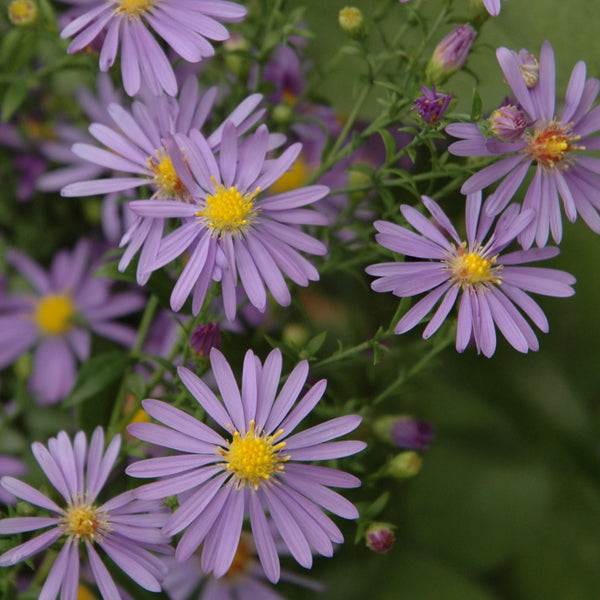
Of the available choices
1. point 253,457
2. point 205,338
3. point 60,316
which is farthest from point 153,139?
point 60,316

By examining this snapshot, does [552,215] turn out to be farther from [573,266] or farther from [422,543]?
[422,543]

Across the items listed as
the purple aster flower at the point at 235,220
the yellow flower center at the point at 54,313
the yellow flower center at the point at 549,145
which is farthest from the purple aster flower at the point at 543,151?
the yellow flower center at the point at 54,313

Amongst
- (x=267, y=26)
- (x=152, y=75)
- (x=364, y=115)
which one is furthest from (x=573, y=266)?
(x=152, y=75)

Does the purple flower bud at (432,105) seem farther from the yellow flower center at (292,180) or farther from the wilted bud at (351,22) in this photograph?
the yellow flower center at (292,180)

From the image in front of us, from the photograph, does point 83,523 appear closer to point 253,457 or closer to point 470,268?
point 253,457

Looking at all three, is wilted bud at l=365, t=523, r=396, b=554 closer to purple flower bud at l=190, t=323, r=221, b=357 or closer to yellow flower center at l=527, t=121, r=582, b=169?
purple flower bud at l=190, t=323, r=221, b=357

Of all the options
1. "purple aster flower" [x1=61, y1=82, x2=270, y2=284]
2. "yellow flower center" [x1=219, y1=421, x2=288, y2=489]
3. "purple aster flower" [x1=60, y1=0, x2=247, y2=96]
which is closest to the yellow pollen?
"yellow flower center" [x1=219, y1=421, x2=288, y2=489]
